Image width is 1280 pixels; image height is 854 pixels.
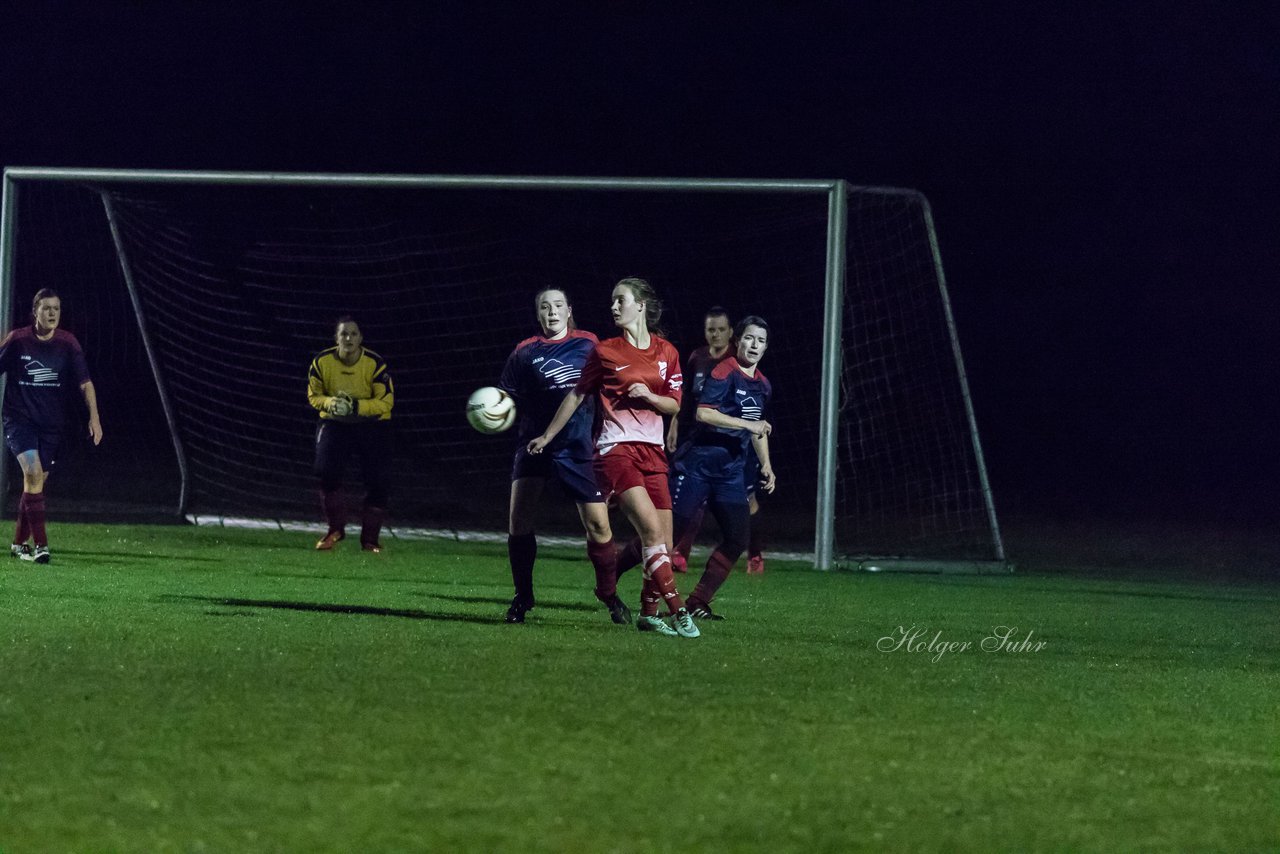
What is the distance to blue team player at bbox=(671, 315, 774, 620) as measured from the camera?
868 cm

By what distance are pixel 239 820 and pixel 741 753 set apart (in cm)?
159

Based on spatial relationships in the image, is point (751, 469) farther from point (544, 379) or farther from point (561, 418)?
point (561, 418)

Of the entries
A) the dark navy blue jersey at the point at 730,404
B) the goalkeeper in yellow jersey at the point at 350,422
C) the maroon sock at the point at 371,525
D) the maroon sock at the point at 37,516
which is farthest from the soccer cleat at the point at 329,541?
the dark navy blue jersey at the point at 730,404

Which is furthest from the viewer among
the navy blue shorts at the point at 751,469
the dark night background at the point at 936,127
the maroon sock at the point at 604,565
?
the dark night background at the point at 936,127

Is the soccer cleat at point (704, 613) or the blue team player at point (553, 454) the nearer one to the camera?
the blue team player at point (553, 454)

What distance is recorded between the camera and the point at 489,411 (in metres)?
9.31

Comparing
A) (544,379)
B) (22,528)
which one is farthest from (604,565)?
(22,528)

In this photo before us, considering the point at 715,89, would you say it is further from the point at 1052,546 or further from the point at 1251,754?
the point at 1251,754

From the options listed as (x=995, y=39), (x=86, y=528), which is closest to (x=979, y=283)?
(x=995, y=39)

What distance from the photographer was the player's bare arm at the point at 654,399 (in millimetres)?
7590

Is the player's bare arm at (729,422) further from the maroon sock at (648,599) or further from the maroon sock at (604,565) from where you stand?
the maroon sock at (648,599)

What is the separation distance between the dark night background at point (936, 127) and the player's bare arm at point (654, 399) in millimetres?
14468

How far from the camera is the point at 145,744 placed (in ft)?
15.8

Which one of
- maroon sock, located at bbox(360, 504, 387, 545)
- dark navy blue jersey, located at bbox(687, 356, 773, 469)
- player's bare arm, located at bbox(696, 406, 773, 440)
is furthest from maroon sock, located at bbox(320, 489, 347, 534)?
player's bare arm, located at bbox(696, 406, 773, 440)
